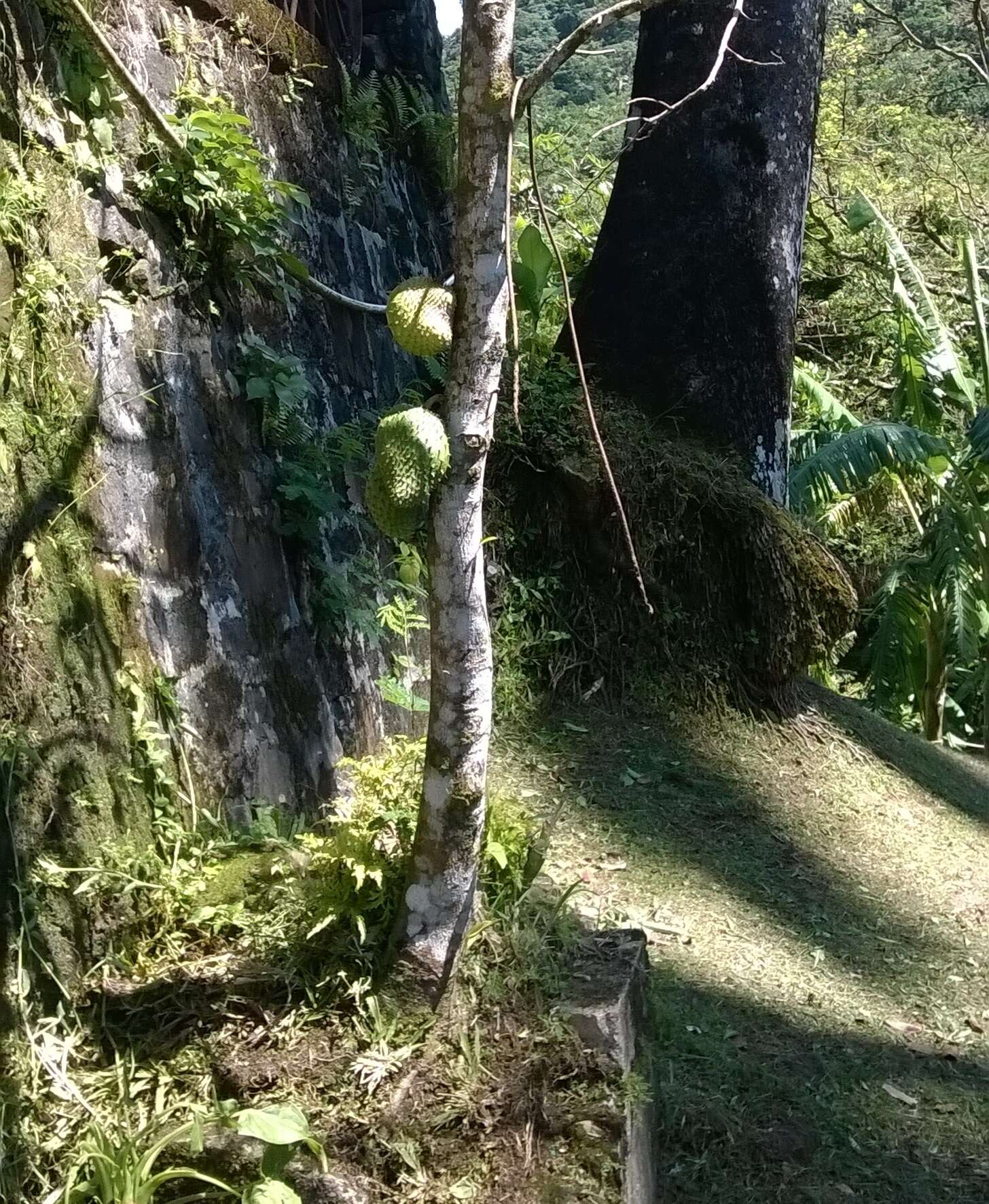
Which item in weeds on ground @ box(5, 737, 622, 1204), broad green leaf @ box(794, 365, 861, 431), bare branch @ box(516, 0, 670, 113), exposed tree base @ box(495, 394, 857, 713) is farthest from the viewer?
broad green leaf @ box(794, 365, 861, 431)

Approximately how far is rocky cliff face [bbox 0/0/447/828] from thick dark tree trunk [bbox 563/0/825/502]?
5.49 ft

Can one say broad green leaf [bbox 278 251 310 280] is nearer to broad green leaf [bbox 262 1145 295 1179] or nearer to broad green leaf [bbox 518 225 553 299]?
broad green leaf [bbox 518 225 553 299]

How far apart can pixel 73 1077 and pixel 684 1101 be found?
170cm

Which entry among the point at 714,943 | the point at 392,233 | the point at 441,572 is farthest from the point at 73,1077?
the point at 392,233

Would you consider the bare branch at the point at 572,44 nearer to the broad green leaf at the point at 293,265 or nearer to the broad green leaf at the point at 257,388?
the broad green leaf at the point at 257,388

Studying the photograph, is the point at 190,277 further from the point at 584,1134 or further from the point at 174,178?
the point at 584,1134

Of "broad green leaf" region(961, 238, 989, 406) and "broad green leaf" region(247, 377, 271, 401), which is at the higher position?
"broad green leaf" region(961, 238, 989, 406)

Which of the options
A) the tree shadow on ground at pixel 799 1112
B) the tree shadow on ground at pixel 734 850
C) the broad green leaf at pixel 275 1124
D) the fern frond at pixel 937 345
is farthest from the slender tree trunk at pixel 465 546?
the fern frond at pixel 937 345

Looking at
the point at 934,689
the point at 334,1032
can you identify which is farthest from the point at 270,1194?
the point at 934,689

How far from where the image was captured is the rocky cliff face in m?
3.53

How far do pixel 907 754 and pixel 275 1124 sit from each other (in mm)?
5087

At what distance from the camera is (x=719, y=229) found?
610 centimetres

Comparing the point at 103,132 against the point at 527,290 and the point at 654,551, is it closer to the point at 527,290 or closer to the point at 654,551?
the point at 527,290

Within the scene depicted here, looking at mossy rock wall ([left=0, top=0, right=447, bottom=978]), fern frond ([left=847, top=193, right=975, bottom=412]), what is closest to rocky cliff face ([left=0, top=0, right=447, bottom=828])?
mossy rock wall ([left=0, top=0, right=447, bottom=978])
